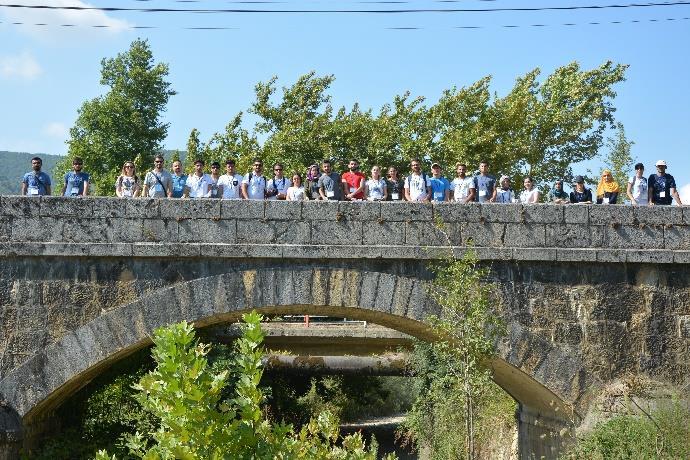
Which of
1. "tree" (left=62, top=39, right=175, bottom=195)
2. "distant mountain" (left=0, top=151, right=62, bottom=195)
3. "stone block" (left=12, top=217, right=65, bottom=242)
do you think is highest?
"distant mountain" (left=0, top=151, right=62, bottom=195)

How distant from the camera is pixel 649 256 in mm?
10773

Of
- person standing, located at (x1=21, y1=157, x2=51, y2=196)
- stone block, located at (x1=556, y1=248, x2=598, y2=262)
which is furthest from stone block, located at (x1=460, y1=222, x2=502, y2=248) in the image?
person standing, located at (x1=21, y1=157, x2=51, y2=196)

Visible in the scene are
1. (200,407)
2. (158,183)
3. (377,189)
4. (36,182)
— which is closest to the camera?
(200,407)

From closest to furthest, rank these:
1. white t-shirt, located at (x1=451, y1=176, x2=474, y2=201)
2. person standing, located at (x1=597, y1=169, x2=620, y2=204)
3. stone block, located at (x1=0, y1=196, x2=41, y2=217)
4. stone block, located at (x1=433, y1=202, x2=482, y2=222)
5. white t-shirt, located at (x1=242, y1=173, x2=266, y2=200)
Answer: stone block, located at (x1=0, y1=196, x2=41, y2=217), stone block, located at (x1=433, y1=202, x2=482, y2=222), white t-shirt, located at (x1=242, y1=173, x2=266, y2=200), white t-shirt, located at (x1=451, y1=176, x2=474, y2=201), person standing, located at (x1=597, y1=169, x2=620, y2=204)

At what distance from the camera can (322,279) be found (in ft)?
34.0

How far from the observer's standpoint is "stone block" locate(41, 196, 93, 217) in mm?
10188

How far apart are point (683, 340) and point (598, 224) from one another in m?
1.66

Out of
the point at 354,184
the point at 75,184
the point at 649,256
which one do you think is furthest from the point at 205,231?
the point at 649,256

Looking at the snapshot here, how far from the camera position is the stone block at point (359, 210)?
10414 millimetres

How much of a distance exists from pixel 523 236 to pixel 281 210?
2.66 meters

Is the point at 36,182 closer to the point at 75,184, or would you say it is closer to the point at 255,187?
the point at 75,184

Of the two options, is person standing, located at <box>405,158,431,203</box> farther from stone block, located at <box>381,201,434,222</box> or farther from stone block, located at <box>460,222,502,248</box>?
stone block, located at <box>460,222,502,248</box>

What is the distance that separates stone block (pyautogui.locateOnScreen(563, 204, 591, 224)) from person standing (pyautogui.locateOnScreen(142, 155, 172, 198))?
4647 mm

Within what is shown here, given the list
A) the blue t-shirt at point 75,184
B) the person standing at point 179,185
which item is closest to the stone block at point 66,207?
the blue t-shirt at point 75,184
